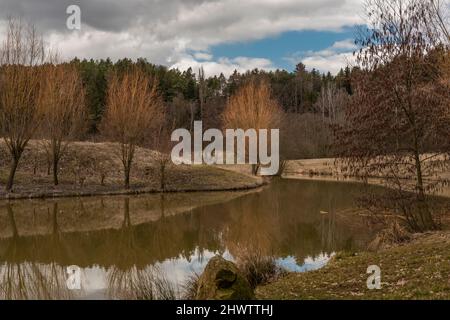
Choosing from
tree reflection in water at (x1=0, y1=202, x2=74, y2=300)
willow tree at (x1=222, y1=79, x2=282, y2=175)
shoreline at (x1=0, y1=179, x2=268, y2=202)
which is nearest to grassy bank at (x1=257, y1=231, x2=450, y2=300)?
tree reflection in water at (x1=0, y1=202, x2=74, y2=300)

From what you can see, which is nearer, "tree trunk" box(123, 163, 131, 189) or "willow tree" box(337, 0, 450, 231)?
"willow tree" box(337, 0, 450, 231)

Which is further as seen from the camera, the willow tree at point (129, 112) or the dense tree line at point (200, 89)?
the dense tree line at point (200, 89)

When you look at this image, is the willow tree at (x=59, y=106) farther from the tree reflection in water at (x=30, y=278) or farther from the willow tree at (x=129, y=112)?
the tree reflection in water at (x=30, y=278)

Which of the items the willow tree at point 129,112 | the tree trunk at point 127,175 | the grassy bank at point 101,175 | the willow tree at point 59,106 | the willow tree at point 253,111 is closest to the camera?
the grassy bank at point 101,175

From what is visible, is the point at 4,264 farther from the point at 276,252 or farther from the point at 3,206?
the point at 3,206

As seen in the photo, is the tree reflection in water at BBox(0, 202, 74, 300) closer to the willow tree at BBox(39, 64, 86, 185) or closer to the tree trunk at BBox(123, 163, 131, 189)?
the willow tree at BBox(39, 64, 86, 185)

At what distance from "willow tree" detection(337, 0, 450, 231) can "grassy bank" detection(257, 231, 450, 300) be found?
3109 mm

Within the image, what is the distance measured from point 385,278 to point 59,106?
25.3 m

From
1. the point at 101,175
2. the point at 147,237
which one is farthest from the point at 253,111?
the point at 147,237

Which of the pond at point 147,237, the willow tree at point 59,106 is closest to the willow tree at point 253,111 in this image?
the pond at point 147,237

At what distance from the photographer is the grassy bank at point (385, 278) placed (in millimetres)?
6941

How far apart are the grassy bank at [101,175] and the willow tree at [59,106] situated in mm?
1869

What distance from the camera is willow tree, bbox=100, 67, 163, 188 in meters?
30.6
